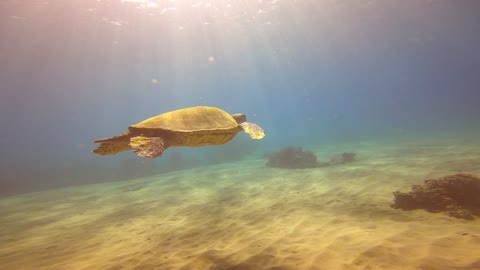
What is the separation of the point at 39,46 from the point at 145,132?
30.9 meters

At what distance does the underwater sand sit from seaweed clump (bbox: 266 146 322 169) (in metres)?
5.09

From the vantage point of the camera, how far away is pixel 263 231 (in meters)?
4.92

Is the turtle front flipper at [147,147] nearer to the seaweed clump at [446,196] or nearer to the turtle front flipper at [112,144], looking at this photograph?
the turtle front flipper at [112,144]

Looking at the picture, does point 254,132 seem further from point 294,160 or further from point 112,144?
point 294,160

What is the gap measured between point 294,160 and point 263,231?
1105cm

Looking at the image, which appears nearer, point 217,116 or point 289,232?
point 289,232

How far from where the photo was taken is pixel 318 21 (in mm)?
→ 27703

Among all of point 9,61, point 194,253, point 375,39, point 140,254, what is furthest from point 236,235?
point 375,39

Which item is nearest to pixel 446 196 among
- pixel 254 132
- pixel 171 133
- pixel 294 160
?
pixel 254 132

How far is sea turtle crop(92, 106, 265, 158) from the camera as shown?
12.9 ft

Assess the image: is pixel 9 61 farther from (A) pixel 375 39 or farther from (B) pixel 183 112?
(A) pixel 375 39

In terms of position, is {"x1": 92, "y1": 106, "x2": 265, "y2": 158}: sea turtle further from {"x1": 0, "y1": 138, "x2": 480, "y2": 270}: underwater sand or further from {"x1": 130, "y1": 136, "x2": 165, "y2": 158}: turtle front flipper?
{"x1": 0, "y1": 138, "x2": 480, "y2": 270}: underwater sand

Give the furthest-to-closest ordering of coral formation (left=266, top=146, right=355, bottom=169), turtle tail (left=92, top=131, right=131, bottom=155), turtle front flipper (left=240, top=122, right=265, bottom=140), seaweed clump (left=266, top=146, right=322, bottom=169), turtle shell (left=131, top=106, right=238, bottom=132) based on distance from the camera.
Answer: seaweed clump (left=266, top=146, right=322, bottom=169) < coral formation (left=266, top=146, right=355, bottom=169) < turtle front flipper (left=240, top=122, right=265, bottom=140) < turtle shell (left=131, top=106, right=238, bottom=132) < turtle tail (left=92, top=131, right=131, bottom=155)

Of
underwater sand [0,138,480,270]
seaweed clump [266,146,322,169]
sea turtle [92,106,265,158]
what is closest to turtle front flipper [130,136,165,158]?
sea turtle [92,106,265,158]
